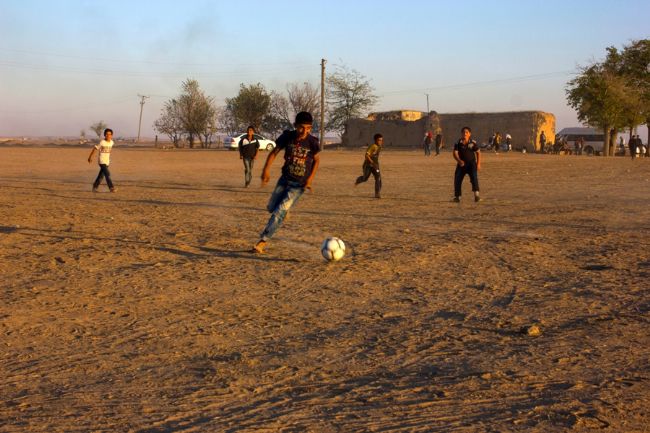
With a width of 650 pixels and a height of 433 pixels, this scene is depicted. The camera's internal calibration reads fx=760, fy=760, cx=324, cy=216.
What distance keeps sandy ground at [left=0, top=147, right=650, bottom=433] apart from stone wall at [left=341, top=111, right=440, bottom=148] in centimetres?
5054

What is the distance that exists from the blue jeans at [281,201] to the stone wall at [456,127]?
5335 centimetres

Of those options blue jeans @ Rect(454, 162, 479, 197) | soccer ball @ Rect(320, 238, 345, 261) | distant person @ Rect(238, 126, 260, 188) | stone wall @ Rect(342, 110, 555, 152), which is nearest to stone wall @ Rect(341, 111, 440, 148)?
stone wall @ Rect(342, 110, 555, 152)

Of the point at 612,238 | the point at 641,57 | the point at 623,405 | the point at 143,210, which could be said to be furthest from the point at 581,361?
the point at 641,57

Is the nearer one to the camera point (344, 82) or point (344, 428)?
point (344, 428)

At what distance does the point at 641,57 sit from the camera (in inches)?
2339

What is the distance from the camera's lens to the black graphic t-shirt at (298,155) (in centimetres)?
920

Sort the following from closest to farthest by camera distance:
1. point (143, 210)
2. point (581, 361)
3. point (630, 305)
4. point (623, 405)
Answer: point (623, 405) → point (581, 361) → point (630, 305) → point (143, 210)

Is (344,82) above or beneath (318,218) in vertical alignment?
above

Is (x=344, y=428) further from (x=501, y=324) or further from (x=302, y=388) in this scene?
(x=501, y=324)

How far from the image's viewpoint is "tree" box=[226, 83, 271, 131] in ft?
274

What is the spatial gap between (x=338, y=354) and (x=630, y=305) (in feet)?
9.42

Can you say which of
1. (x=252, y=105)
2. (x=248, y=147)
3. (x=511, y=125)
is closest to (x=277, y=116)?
(x=252, y=105)

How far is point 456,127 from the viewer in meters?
62.5

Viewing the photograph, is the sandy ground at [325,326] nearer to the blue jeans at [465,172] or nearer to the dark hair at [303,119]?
the dark hair at [303,119]
